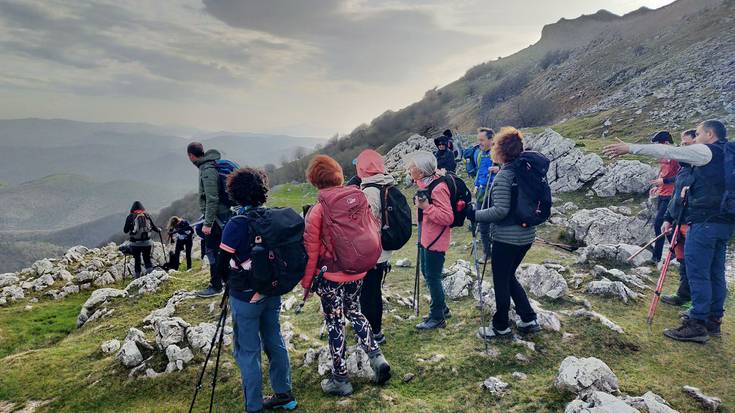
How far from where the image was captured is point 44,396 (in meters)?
5.35

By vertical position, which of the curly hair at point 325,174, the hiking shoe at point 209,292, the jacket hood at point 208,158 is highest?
the jacket hood at point 208,158

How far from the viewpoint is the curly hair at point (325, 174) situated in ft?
13.8

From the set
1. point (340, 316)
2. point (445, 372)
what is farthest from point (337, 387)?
point (445, 372)

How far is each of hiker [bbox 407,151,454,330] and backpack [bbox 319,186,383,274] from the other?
52.7 inches

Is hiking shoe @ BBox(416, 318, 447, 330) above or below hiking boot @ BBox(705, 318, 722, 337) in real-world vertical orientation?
above

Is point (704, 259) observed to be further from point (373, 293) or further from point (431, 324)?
point (373, 293)

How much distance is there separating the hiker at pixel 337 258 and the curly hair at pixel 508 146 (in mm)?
1841

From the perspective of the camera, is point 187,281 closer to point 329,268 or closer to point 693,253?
point 329,268

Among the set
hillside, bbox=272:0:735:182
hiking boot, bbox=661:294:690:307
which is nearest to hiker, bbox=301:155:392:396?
hiking boot, bbox=661:294:690:307

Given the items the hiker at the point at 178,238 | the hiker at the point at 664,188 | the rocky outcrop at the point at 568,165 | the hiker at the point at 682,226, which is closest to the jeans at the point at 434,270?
the hiker at the point at 682,226

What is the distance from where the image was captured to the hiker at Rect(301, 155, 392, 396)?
4.08 meters

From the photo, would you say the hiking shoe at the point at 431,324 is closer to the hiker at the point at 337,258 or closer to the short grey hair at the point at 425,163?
the hiker at the point at 337,258

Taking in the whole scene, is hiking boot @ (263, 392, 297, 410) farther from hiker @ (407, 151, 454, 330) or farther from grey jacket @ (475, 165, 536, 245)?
→ grey jacket @ (475, 165, 536, 245)

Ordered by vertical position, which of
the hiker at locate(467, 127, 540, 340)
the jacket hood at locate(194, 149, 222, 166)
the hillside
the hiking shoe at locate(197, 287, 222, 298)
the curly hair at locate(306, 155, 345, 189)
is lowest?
the hiking shoe at locate(197, 287, 222, 298)
